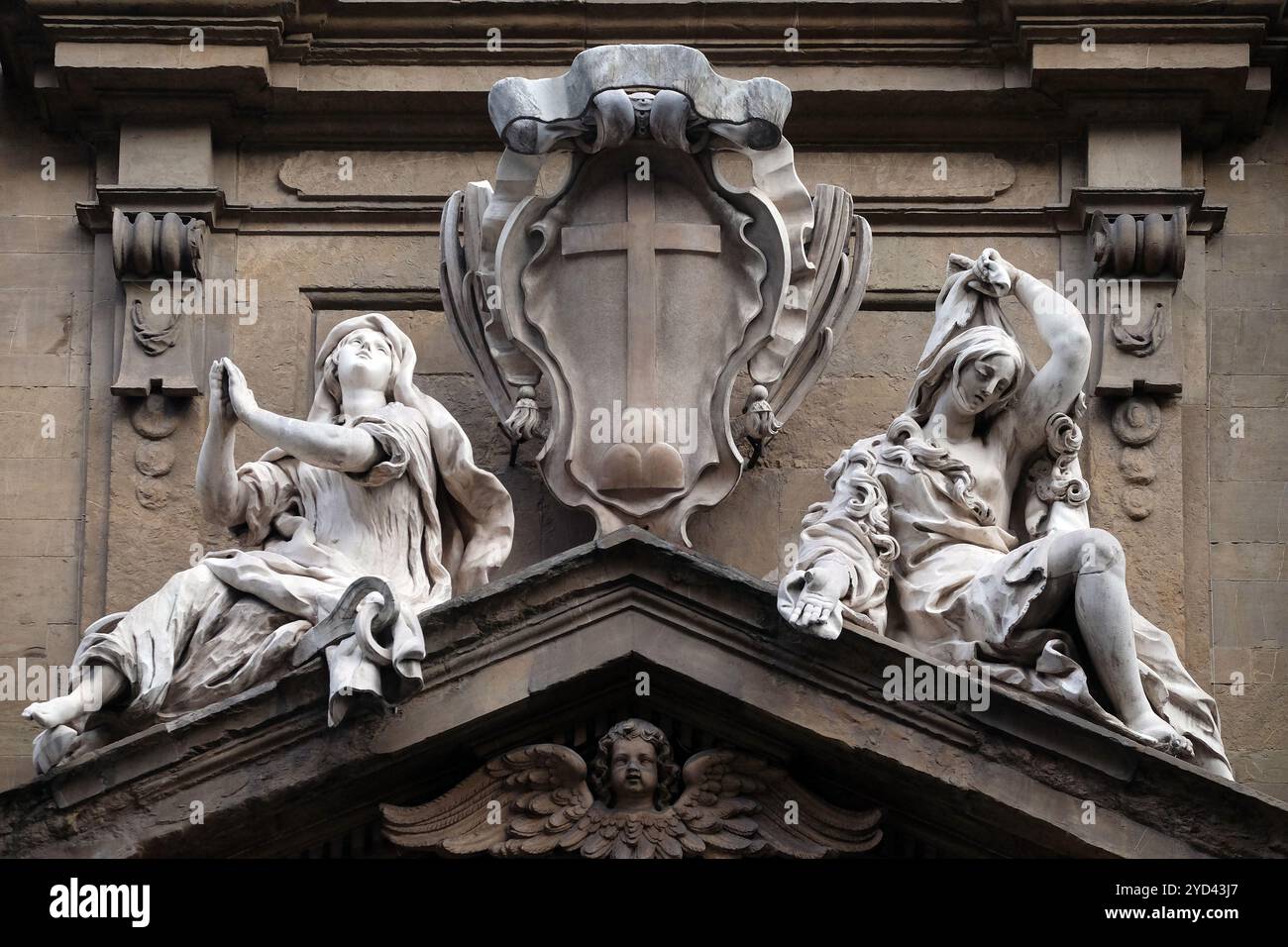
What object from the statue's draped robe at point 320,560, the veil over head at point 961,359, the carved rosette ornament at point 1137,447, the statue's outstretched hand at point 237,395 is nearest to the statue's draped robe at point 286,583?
the statue's draped robe at point 320,560

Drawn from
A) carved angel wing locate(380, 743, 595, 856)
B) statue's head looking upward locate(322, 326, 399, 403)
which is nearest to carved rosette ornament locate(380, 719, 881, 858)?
carved angel wing locate(380, 743, 595, 856)

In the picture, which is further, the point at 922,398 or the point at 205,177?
the point at 205,177

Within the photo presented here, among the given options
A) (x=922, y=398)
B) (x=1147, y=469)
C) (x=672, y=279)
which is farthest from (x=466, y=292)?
(x=1147, y=469)

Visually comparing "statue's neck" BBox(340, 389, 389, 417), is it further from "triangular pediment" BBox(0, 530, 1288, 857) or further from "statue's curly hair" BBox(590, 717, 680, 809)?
"statue's curly hair" BBox(590, 717, 680, 809)

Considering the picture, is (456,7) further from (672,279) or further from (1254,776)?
(1254,776)

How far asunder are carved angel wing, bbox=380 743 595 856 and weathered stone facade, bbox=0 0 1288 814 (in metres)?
2.05

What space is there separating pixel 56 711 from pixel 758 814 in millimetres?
2572

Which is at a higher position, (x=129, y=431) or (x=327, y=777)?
(x=129, y=431)

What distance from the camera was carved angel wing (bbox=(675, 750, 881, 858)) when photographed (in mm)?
13352

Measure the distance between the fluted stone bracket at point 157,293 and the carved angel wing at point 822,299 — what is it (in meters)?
2.51

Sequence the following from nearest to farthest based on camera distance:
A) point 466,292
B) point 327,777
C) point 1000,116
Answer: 1. point 327,777
2. point 466,292
3. point 1000,116

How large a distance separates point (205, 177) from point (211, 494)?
89.1 inches

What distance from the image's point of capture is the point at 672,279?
15.1 meters

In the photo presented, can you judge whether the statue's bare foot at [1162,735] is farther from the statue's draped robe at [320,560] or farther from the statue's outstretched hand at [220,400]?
the statue's outstretched hand at [220,400]
